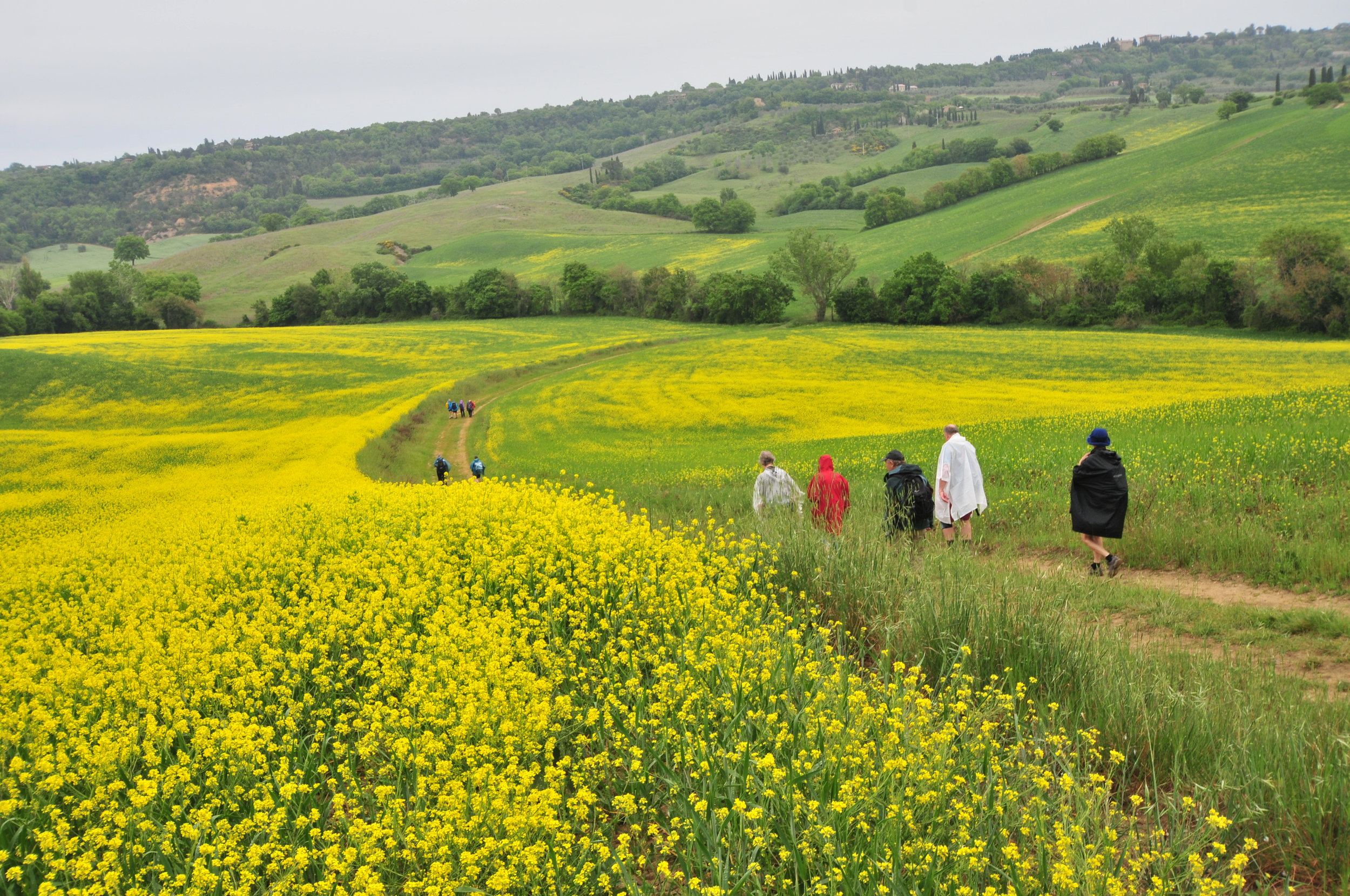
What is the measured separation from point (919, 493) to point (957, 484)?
89 centimetres

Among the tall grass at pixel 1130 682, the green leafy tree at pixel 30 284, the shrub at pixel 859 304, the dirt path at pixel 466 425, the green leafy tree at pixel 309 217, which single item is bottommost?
the dirt path at pixel 466 425

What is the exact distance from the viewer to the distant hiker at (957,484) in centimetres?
1152

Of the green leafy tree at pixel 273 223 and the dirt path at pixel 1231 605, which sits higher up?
the green leafy tree at pixel 273 223

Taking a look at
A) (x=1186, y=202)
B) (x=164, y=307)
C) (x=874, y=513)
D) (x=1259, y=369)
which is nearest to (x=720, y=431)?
(x=874, y=513)

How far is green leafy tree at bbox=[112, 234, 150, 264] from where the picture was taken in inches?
5650

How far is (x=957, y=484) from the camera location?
11633 millimetres

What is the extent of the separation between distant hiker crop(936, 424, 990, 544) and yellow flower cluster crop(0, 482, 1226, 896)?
176 inches

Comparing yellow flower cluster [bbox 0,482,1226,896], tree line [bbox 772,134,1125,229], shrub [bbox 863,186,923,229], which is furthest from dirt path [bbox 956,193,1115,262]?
yellow flower cluster [bbox 0,482,1226,896]

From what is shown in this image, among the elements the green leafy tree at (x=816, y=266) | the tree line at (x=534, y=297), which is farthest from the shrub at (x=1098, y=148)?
the tree line at (x=534, y=297)

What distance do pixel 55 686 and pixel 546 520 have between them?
4.95m

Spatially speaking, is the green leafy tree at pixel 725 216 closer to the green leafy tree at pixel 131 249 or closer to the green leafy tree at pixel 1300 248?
the green leafy tree at pixel 1300 248

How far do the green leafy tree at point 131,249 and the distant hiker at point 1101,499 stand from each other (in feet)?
569

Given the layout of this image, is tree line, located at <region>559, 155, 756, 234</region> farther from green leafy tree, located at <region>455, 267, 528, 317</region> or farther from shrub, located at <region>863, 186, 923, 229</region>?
green leafy tree, located at <region>455, 267, 528, 317</region>

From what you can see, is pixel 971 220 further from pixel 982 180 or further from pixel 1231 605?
pixel 1231 605
